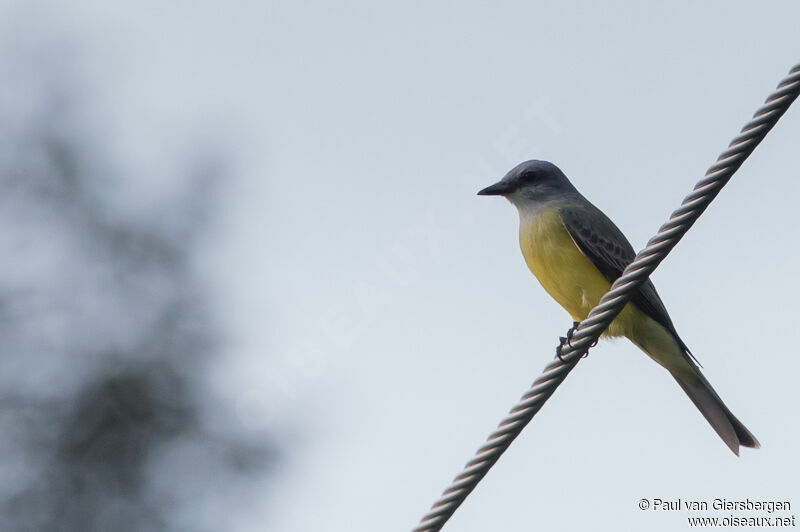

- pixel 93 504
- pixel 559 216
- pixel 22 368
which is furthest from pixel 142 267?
pixel 559 216

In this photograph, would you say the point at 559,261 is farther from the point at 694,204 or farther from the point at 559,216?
the point at 694,204

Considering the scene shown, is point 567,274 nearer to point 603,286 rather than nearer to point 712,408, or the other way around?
point 603,286

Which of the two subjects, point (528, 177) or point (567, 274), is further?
point (528, 177)

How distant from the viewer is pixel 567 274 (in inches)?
221

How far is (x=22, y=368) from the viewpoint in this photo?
593 inches

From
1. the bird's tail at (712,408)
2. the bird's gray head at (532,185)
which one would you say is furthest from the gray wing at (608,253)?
the bird's gray head at (532,185)

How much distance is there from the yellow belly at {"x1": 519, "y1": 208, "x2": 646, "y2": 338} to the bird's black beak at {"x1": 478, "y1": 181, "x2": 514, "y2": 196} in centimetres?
54

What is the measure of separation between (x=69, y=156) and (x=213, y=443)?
6.13 m

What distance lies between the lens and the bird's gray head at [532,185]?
6.20 metres

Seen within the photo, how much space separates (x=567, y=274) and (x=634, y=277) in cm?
224

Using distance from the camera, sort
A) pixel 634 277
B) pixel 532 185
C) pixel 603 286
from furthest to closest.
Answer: pixel 532 185 < pixel 603 286 < pixel 634 277

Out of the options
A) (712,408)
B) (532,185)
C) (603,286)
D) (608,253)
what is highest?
(532,185)

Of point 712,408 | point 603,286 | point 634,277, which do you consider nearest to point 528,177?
point 603,286

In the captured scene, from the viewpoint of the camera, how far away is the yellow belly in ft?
18.4
